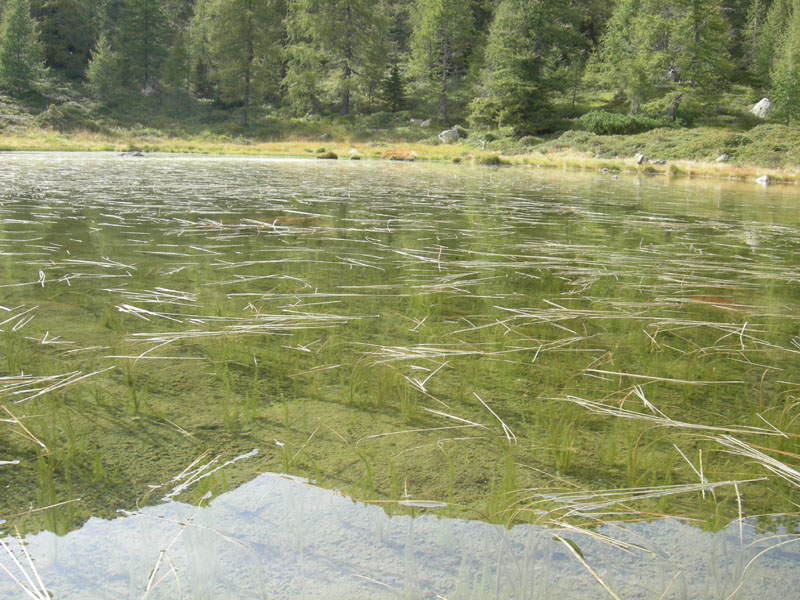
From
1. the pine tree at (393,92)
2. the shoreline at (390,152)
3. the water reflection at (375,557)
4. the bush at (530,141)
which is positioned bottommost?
the water reflection at (375,557)

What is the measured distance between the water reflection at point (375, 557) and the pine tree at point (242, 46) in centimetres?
4113

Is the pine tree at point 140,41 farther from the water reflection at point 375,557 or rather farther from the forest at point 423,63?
the water reflection at point 375,557

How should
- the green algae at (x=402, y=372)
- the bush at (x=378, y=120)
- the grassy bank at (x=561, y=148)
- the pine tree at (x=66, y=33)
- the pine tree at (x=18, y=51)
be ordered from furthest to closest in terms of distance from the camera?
the pine tree at (x=66, y=33)
the bush at (x=378, y=120)
the pine tree at (x=18, y=51)
the grassy bank at (x=561, y=148)
the green algae at (x=402, y=372)

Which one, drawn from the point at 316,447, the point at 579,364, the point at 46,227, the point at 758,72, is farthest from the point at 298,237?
the point at 758,72

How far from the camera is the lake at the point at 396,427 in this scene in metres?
1.22

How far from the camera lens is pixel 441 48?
42.0 m

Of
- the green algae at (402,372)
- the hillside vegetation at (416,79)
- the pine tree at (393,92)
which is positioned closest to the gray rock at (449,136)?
the hillside vegetation at (416,79)

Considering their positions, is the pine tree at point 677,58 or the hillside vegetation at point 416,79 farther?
the pine tree at point 677,58

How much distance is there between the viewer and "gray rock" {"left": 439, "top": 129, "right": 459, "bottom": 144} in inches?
1331

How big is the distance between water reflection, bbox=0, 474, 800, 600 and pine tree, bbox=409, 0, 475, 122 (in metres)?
39.2

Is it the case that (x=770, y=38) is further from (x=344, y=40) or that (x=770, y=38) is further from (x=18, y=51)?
(x=18, y=51)

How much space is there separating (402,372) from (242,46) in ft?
145

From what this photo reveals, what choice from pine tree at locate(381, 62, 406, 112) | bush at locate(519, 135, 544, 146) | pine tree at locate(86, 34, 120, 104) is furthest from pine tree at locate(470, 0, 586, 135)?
pine tree at locate(86, 34, 120, 104)

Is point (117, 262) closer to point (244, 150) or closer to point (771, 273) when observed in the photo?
point (771, 273)
